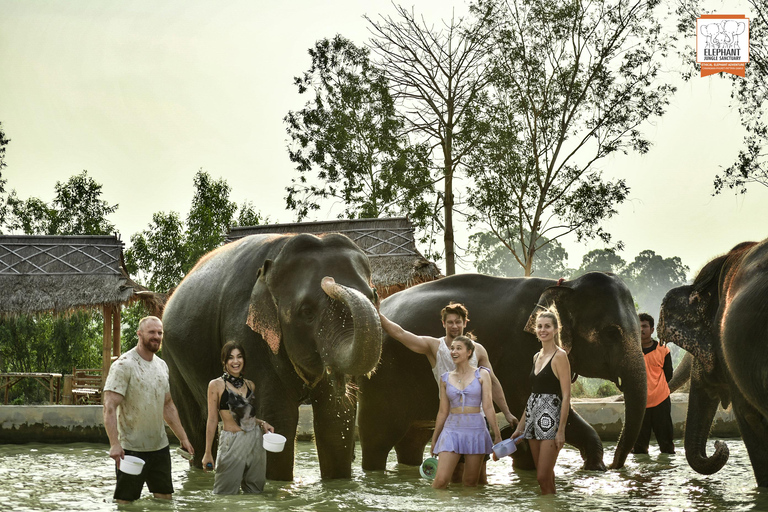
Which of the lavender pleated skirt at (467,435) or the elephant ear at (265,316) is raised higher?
the elephant ear at (265,316)

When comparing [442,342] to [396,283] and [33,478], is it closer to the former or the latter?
[33,478]

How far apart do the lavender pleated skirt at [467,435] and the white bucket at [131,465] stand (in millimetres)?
2225

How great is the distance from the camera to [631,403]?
855 cm

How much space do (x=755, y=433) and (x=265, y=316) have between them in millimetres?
3764

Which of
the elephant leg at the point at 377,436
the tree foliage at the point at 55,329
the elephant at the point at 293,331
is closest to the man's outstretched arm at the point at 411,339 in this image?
the elephant at the point at 293,331

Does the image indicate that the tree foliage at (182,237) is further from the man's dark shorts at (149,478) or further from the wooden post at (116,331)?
the man's dark shorts at (149,478)

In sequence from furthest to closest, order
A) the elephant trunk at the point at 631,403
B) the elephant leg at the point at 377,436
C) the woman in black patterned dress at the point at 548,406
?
the elephant leg at the point at 377,436 < the elephant trunk at the point at 631,403 < the woman in black patterned dress at the point at 548,406

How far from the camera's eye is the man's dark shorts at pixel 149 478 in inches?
250

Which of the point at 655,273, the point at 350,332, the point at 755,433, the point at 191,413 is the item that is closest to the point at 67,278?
the point at 191,413

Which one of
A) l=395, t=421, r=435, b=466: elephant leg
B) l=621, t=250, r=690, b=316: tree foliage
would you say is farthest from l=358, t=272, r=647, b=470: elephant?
l=621, t=250, r=690, b=316: tree foliage

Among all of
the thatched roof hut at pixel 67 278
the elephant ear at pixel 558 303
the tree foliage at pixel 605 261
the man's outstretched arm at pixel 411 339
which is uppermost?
the tree foliage at pixel 605 261

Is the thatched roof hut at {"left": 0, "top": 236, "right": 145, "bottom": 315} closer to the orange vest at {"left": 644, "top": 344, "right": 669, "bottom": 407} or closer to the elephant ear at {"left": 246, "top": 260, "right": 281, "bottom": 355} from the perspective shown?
the orange vest at {"left": 644, "top": 344, "right": 669, "bottom": 407}

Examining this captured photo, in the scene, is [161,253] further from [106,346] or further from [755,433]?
[755,433]

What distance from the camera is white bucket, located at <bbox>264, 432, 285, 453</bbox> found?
6.58 meters
